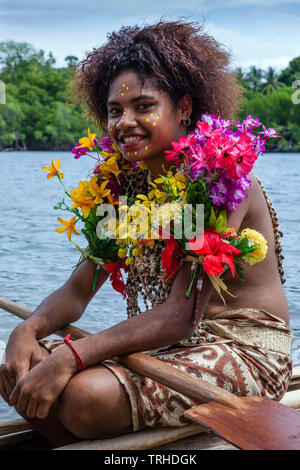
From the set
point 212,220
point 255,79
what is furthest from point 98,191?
point 255,79

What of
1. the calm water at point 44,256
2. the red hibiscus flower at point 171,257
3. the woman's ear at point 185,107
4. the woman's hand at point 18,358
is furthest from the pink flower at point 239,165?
the calm water at point 44,256

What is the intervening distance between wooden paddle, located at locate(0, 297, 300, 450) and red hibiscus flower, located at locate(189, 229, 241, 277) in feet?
1.19

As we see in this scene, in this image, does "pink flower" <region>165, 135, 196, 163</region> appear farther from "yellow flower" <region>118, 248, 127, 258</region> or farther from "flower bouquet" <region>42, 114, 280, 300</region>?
"yellow flower" <region>118, 248, 127, 258</region>

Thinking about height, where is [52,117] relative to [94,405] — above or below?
above

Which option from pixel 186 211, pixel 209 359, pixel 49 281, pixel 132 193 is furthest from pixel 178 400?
pixel 49 281

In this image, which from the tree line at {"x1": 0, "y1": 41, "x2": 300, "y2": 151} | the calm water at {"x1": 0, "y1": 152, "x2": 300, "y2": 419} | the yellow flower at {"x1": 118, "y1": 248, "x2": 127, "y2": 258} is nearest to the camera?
the yellow flower at {"x1": 118, "y1": 248, "x2": 127, "y2": 258}

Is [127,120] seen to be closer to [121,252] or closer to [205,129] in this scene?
[205,129]

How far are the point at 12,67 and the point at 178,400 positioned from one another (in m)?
76.8

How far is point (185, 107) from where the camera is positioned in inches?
96.4

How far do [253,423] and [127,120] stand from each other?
119cm

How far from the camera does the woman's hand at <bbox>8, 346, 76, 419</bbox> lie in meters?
2.05

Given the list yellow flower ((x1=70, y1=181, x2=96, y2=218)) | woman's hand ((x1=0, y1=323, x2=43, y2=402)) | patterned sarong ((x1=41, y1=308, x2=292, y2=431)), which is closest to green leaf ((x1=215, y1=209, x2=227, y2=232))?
patterned sarong ((x1=41, y1=308, x2=292, y2=431))
